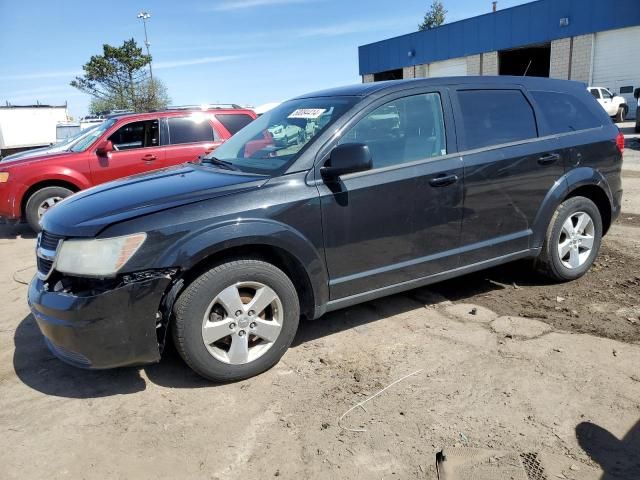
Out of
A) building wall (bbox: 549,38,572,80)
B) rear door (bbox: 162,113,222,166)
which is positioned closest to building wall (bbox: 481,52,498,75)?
building wall (bbox: 549,38,572,80)

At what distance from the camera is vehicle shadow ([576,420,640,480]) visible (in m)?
2.31

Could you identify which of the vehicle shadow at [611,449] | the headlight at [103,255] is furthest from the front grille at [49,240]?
the vehicle shadow at [611,449]

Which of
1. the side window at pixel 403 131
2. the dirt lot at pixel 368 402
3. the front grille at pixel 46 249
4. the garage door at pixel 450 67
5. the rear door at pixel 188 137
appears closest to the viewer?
the dirt lot at pixel 368 402

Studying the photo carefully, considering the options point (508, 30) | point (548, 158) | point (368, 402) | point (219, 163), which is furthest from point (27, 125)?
point (508, 30)

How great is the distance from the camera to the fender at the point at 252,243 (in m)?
2.89

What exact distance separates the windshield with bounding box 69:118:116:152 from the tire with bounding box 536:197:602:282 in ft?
21.9

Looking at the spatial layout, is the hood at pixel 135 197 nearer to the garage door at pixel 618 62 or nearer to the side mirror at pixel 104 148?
the side mirror at pixel 104 148

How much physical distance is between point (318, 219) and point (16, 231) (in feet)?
24.4

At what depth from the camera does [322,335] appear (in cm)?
387

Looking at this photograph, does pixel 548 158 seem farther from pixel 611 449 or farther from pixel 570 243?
pixel 611 449

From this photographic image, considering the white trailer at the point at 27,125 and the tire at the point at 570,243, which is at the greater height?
the white trailer at the point at 27,125

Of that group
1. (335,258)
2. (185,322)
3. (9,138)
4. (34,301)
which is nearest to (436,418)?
(335,258)

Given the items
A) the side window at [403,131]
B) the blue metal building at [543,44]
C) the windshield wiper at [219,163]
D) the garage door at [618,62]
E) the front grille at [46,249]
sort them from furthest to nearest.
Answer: the blue metal building at [543,44]
the garage door at [618,62]
the windshield wiper at [219,163]
the side window at [403,131]
the front grille at [46,249]

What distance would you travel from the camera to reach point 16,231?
8.64m
